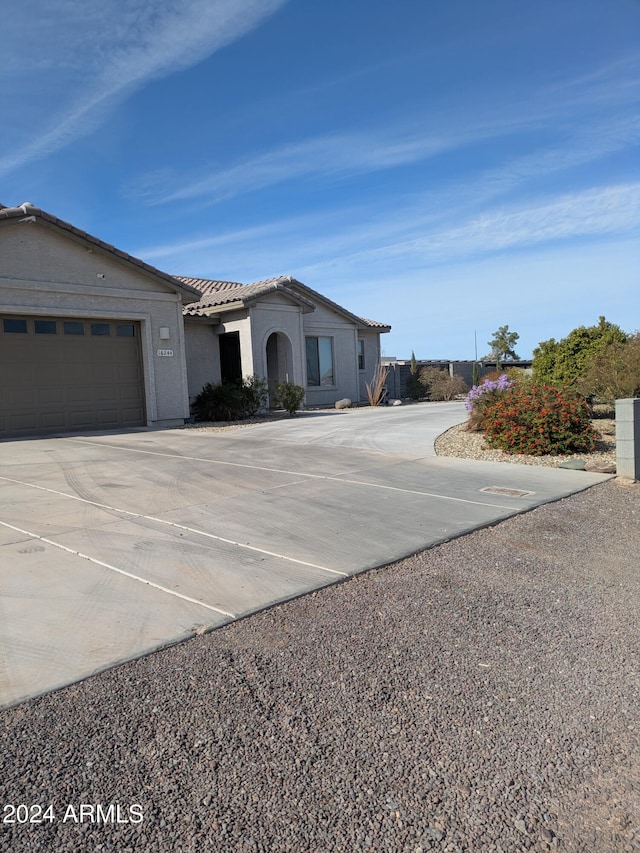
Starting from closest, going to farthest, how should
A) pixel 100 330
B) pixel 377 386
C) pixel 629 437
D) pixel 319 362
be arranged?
1. pixel 629 437
2. pixel 100 330
3. pixel 319 362
4. pixel 377 386

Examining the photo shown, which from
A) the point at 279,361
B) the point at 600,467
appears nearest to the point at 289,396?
the point at 279,361

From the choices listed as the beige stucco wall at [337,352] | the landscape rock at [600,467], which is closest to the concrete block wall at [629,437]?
the landscape rock at [600,467]

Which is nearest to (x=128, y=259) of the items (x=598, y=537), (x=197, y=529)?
(x=197, y=529)

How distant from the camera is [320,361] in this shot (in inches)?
964

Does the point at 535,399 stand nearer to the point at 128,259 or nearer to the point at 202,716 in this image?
the point at 202,716

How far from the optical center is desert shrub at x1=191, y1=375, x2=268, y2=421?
60.6 feet

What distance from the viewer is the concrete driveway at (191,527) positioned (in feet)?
12.7

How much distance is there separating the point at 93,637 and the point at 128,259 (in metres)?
13.9

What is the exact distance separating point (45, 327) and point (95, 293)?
1501 mm

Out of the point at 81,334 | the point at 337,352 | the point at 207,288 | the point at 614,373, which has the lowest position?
the point at 614,373

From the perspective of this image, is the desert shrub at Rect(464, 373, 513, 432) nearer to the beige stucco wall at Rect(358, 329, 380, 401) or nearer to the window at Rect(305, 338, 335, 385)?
the window at Rect(305, 338, 335, 385)

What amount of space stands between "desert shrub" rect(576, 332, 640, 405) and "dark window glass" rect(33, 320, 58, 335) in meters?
12.3

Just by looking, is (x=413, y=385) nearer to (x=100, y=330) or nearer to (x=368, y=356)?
(x=368, y=356)

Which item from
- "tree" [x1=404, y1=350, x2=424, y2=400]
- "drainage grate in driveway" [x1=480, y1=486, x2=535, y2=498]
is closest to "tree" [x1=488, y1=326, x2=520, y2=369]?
"tree" [x1=404, y1=350, x2=424, y2=400]
